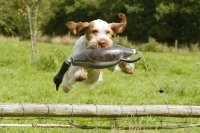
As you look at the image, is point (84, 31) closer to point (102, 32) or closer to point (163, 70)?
point (102, 32)

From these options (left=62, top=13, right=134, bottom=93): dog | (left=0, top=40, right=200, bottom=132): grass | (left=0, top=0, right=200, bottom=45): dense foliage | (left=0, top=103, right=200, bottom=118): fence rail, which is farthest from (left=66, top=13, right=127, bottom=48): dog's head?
(left=0, top=0, right=200, bottom=45): dense foliage

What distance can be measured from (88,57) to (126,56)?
0.46 m

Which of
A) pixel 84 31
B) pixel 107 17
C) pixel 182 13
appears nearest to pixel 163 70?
pixel 84 31

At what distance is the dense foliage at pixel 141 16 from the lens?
35.2m

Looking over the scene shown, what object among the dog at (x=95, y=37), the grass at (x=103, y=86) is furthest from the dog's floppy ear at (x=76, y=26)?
the grass at (x=103, y=86)

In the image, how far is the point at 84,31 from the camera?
4.30m

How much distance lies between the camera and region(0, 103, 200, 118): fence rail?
5160 mm

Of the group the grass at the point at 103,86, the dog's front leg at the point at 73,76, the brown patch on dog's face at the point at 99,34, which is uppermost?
the brown patch on dog's face at the point at 99,34

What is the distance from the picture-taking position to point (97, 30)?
411 centimetres

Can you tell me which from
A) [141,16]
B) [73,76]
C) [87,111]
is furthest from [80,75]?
[141,16]

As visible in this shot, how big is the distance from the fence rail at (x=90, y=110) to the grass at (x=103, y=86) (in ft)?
3.45

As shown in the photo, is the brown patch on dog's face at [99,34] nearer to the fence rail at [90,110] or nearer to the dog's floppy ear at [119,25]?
the dog's floppy ear at [119,25]

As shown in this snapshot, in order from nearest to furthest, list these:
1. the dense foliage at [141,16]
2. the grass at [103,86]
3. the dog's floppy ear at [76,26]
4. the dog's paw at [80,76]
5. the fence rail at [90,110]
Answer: the dog's paw at [80,76], the dog's floppy ear at [76,26], the fence rail at [90,110], the grass at [103,86], the dense foliage at [141,16]

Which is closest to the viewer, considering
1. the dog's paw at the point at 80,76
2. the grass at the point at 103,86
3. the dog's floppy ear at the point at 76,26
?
the dog's paw at the point at 80,76
